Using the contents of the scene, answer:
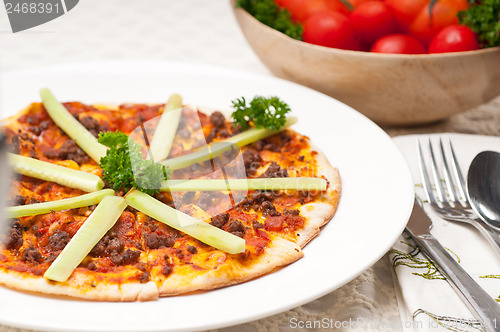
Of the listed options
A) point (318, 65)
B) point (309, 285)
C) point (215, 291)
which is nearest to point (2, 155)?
point (215, 291)

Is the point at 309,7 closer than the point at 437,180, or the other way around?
the point at 437,180

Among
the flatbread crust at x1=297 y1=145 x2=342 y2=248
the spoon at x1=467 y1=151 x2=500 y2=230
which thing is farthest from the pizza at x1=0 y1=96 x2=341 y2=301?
the spoon at x1=467 y1=151 x2=500 y2=230

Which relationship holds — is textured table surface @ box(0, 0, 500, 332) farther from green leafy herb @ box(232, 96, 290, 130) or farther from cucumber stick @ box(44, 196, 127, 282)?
cucumber stick @ box(44, 196, 127, 282)

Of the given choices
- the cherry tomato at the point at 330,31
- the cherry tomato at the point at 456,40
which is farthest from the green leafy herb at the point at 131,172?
the cherry tomato at the point at 456,40

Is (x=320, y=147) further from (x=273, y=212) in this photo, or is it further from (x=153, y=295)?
(x=153, y=295)

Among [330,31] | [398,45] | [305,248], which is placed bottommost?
[305,248]

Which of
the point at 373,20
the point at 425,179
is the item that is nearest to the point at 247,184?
the point at 425,179

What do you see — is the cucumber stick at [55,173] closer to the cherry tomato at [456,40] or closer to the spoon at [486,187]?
the spoon at [486,187]

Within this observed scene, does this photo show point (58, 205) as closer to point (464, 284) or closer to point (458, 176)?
point (464, 284)
